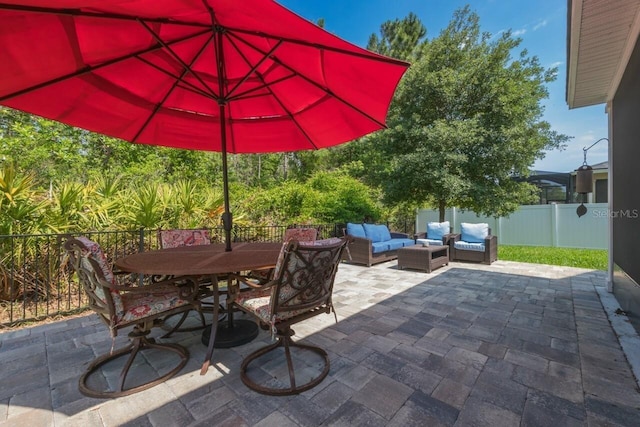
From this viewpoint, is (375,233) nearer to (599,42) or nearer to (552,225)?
(599,42)

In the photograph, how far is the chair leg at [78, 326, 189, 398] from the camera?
1.96m

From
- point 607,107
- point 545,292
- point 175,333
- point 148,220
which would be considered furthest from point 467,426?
point 607,107

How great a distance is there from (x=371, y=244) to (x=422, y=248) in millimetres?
1066

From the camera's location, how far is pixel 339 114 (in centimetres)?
312

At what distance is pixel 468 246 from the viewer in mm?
6574

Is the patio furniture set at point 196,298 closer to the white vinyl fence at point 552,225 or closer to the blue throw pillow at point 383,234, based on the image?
the blue throw pillow at point 383,234

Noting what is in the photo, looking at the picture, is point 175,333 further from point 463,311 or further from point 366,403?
point 463,311

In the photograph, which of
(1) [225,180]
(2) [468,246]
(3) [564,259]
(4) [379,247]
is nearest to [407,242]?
(4) [379,247]

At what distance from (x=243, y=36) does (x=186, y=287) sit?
2.15m

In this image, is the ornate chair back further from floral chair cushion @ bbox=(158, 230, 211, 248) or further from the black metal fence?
the black metal fence

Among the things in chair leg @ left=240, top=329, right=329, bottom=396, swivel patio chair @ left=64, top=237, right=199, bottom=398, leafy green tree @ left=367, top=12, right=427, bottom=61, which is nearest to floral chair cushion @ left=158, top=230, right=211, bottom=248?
swivel patio chair @ left=64, top=237, right=199, bottom=398

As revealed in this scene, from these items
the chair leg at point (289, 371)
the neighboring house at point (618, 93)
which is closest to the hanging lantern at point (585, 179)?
the neighboring house at point (618, 93)

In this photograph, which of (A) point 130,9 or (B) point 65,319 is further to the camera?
(B) point 65,319

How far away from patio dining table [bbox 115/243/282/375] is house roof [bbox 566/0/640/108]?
365cm
